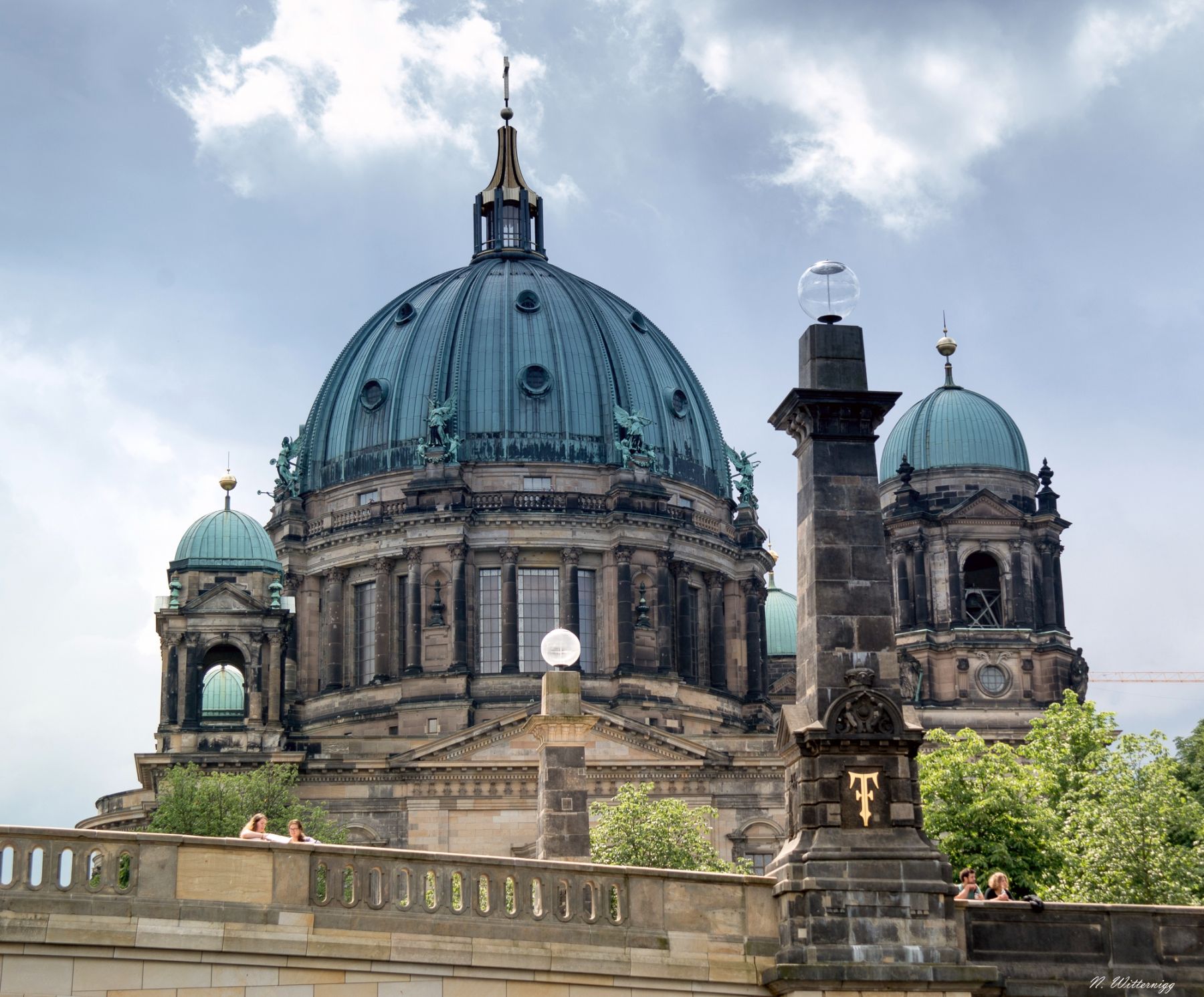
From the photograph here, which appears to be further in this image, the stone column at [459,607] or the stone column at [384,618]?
the stone column at [384,618]

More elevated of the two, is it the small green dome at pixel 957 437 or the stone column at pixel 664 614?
the small green dome at pixel 957 437

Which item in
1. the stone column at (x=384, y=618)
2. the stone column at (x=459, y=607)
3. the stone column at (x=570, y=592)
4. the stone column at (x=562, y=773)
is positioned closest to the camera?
the stone column at (x=562, y=773)

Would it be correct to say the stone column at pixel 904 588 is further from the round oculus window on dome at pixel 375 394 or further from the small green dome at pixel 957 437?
A: the round oculus window on dome at pixel 375 394

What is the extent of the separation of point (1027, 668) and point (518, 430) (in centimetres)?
2152

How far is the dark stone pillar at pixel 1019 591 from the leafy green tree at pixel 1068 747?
16099 millimetres

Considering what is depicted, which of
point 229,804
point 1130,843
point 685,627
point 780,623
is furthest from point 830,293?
point 780,623

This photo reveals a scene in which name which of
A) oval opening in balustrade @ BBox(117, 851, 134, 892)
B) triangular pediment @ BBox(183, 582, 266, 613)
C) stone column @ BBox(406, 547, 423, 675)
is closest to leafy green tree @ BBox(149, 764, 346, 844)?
triangular pediment @ BBox(183, 582, 266, 613)

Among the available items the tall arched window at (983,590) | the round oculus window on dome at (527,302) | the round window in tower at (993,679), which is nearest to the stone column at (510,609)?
the round oculus window on dome at (527,302)

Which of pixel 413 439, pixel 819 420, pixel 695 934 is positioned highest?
pixel 413 439

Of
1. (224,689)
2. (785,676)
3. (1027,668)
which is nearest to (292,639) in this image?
(224,689)

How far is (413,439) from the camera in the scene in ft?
284

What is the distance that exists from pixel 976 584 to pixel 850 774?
56483 millimetres

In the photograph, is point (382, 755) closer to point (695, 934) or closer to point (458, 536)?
point (458, 536)

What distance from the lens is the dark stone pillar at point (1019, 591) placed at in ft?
262
